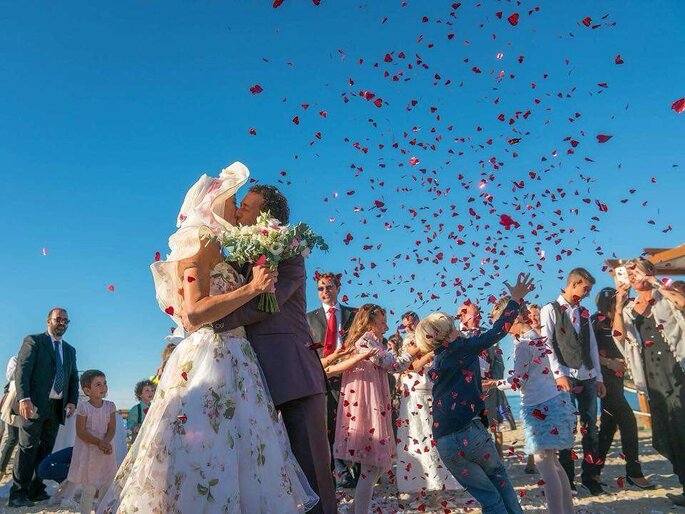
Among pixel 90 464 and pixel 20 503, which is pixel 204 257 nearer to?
pixel 90 464

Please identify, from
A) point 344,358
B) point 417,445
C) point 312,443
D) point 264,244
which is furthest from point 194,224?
point 417,445

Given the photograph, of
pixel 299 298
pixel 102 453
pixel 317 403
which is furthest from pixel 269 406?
pixel 102 453

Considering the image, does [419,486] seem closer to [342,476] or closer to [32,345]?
[342,476]

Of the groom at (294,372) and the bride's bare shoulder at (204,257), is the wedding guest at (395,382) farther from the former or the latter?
the bride's bare shoulder at (204,257)

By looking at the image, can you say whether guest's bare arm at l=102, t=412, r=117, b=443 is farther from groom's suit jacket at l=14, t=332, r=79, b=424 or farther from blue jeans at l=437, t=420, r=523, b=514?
blue jeans at l=437, t=420, r=523, b=514

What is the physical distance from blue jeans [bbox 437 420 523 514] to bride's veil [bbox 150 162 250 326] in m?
2.45

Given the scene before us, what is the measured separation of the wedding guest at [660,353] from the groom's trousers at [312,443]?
456 centimetres

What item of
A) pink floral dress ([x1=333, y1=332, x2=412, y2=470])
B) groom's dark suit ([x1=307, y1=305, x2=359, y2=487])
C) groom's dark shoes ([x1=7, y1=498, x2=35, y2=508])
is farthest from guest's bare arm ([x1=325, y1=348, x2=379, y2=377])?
groom's dark shoes ([x1=7, y1=498, x2=35, y2=508])

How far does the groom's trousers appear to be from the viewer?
3.44 m

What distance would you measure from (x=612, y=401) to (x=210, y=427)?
631cm

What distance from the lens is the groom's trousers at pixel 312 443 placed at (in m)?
3.44

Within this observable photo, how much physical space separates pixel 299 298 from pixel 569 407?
347 cm

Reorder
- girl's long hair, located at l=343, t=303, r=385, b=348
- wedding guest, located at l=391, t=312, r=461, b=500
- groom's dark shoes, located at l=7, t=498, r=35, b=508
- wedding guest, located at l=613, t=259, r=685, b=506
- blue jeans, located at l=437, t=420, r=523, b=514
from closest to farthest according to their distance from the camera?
blue jeans, located at l=437, t=420, r=523, b=514 < wedding guest, located at l=613, t=259, r=685, b=506 < girl's long hair, located at l=343, t=303, r=385, b=348 < wedding guest, located at l=391, t=312, r=461, b=500 < groom's dark shoes, located at l=7, t=498, r=35, b=508

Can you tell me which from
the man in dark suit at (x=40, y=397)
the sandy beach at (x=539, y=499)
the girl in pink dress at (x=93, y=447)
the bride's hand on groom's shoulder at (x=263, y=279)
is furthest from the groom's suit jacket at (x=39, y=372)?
the bride's hand on groom's shoulder at (x=263, y=279)
